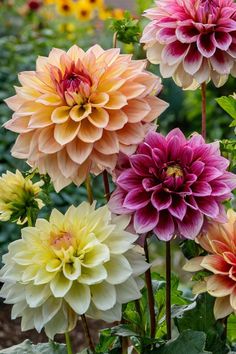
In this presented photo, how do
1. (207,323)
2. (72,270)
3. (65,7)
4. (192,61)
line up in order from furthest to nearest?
1. (65,7)
2. (207,323)
3. (192,61)
4. (72,270)

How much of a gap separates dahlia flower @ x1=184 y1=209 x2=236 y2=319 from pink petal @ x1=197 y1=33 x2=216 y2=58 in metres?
0.20

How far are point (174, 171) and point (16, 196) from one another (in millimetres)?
222

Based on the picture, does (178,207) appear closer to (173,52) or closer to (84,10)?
(173,52)

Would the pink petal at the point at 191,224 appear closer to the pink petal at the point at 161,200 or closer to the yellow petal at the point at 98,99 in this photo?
the pink petal at the point at 161,200

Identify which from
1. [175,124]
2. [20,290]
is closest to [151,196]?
[20,290]

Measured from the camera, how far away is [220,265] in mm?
946

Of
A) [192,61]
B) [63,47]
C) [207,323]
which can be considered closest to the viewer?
[192,61]

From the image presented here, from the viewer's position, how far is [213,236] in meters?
0.96

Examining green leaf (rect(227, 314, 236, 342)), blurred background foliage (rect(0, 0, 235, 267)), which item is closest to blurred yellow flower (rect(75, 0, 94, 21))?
blurred background foliage (rect(0, 0, 235, 267))

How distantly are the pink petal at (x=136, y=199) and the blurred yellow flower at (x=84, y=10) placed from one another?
9.54 ft

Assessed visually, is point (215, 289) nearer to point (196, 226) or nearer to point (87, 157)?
point (196, 226)

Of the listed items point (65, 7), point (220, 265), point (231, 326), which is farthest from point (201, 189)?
point (65, 7)

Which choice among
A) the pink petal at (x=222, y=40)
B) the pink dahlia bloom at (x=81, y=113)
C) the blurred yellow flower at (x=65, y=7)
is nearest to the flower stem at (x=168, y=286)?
the pink dahlia bloom at (x=81, y=113)

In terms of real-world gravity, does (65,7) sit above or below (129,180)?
below
